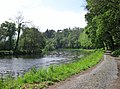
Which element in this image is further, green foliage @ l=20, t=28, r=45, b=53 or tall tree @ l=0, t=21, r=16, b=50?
tall tree @ l=0, t=21, r=16, b=50

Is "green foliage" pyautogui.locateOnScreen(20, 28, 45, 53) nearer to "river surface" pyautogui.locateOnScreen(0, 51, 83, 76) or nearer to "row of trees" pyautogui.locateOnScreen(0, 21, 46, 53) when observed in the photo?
"row of trees" pyautogui.locateOnScreen(0, 21, 46, 53)

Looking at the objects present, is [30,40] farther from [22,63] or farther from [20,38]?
[22,63]

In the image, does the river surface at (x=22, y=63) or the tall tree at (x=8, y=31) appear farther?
the tall tree at (x=8, y=31)

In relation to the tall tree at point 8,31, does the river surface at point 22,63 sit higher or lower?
lower

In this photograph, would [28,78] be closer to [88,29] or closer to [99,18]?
[99,18]

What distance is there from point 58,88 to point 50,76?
13.7 feet

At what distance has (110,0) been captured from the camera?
143ft

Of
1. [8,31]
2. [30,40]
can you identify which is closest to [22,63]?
[30,40]

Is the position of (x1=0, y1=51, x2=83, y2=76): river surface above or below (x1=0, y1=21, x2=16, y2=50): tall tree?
below

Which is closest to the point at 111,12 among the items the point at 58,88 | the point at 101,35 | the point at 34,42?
the point at 101,35

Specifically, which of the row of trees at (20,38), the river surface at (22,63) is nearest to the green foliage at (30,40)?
the row of trees at (20,38)

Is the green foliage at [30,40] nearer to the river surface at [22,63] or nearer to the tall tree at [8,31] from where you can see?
the tall tree at [8,31]

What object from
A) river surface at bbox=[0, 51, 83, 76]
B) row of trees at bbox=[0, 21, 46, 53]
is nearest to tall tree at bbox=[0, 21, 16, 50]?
row of trees at bbox=[0, 21, 46, 53]

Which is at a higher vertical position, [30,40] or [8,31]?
[8,31]
